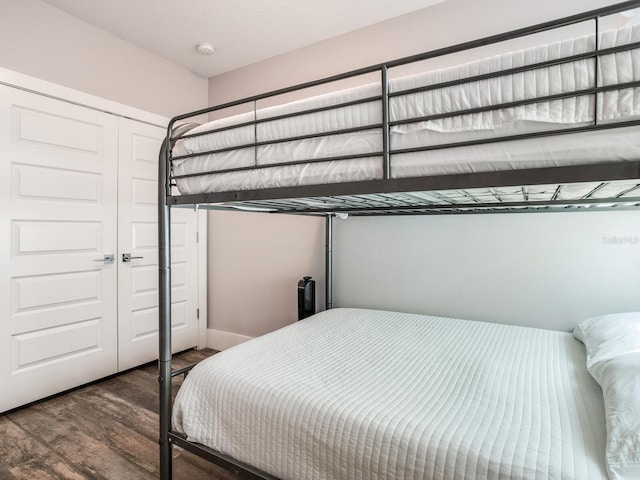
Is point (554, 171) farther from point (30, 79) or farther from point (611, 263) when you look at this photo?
point (30, 79)

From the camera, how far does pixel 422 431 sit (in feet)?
3.07

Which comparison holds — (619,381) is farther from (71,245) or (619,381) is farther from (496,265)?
(71,245)

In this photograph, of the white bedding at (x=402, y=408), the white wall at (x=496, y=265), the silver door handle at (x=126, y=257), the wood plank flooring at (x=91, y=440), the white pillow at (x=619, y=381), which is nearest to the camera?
the white pillow at (x=619, y=381)

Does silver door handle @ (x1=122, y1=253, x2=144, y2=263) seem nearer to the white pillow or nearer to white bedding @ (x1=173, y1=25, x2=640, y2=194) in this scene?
white bedding @ (x1=173, y1=25, x2=640, y2=194)

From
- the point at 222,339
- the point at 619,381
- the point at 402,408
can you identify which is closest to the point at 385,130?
the point at 402,408

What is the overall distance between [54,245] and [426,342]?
2.38m

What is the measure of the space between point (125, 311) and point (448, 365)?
2.42 metres

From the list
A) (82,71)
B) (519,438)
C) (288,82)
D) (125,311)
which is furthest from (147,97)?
(519,438)

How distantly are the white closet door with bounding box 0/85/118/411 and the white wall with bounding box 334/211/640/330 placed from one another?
1752 mm

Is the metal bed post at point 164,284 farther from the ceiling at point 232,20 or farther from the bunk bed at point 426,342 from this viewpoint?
the ceiling at point 232,20

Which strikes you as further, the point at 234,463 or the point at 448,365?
the point at 448,365

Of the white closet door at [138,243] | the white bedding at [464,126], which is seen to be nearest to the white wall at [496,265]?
the white bedding at [464,126]

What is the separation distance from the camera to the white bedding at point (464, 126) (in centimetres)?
77

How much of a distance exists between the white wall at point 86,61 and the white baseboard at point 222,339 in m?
2.02
